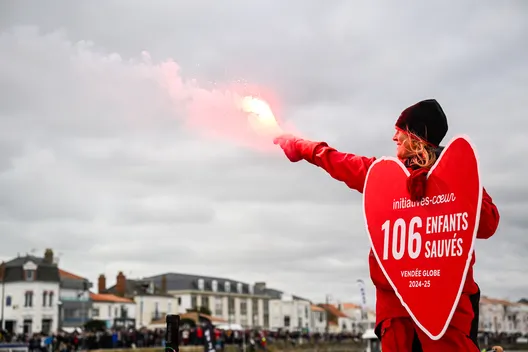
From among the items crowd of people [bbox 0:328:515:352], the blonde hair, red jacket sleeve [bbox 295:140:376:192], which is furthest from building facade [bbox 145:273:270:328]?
the blonde hair

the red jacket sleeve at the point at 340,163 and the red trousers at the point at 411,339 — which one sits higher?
the red jacket sleeve at the point at 340,163

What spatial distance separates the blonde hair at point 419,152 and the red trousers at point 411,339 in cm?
102

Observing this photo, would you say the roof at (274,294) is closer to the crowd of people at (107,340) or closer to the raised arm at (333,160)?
the crowd of people at (107,340)

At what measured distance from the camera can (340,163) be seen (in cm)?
512

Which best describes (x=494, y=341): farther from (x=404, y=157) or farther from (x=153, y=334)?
(x=404, y=157)

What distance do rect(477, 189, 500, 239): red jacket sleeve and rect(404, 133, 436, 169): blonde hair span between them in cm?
42

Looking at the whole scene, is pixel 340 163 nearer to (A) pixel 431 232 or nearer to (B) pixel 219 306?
(A) pixel 431 232

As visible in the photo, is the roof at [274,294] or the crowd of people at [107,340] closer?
the crowd of people at [107,340]

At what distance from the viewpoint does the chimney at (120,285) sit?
99.6 m

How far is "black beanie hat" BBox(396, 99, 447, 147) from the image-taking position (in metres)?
4.95

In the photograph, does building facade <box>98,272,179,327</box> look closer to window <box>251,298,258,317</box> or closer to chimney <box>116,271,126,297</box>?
chimney <box>116,271,126,297</box>

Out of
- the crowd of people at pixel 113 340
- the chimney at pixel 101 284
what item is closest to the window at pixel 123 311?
the chimney at pixel 101 284

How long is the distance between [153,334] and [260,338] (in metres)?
12.0

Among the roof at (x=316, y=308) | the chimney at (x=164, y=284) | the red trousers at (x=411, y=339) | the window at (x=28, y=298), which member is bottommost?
the red trousers at (x=411, y=339)
